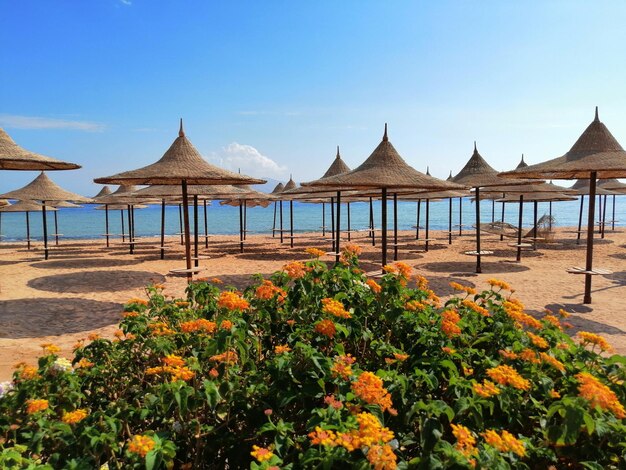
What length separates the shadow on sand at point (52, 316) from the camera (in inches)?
221

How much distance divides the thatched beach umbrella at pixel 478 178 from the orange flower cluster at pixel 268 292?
8.82 meters

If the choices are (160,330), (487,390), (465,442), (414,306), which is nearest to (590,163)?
(414,306)

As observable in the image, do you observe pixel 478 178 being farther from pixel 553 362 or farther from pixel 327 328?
pixel 327 328

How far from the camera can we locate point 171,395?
5.26 ft

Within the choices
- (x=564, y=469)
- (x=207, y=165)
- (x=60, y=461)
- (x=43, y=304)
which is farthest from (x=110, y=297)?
(x=564, y=469)

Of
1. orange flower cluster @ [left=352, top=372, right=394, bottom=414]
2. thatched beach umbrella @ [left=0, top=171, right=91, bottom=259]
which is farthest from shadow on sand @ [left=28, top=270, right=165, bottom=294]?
orange flower cluster @ [left=352, top=372, right=394, bottom=414]

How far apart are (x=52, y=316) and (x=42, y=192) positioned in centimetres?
969

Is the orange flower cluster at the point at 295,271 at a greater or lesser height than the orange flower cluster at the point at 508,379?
greater

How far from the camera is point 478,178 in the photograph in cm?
1110

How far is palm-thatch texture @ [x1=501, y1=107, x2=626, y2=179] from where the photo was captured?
22.5 feet

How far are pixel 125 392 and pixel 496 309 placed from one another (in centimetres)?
211

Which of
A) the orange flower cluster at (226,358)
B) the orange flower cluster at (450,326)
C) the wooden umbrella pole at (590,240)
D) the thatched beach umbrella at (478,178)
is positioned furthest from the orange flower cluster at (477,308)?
the thatched beach umbrella at (478,178)

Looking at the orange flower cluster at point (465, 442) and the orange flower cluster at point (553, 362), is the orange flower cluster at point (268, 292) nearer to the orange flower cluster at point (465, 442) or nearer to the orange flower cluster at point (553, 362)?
the orange flower cluster at point (465, 442)

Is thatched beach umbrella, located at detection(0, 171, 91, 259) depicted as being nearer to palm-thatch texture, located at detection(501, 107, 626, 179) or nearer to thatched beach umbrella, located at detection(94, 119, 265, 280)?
thatched beach umbrella, located at detection(94, 119, 265, 280)
